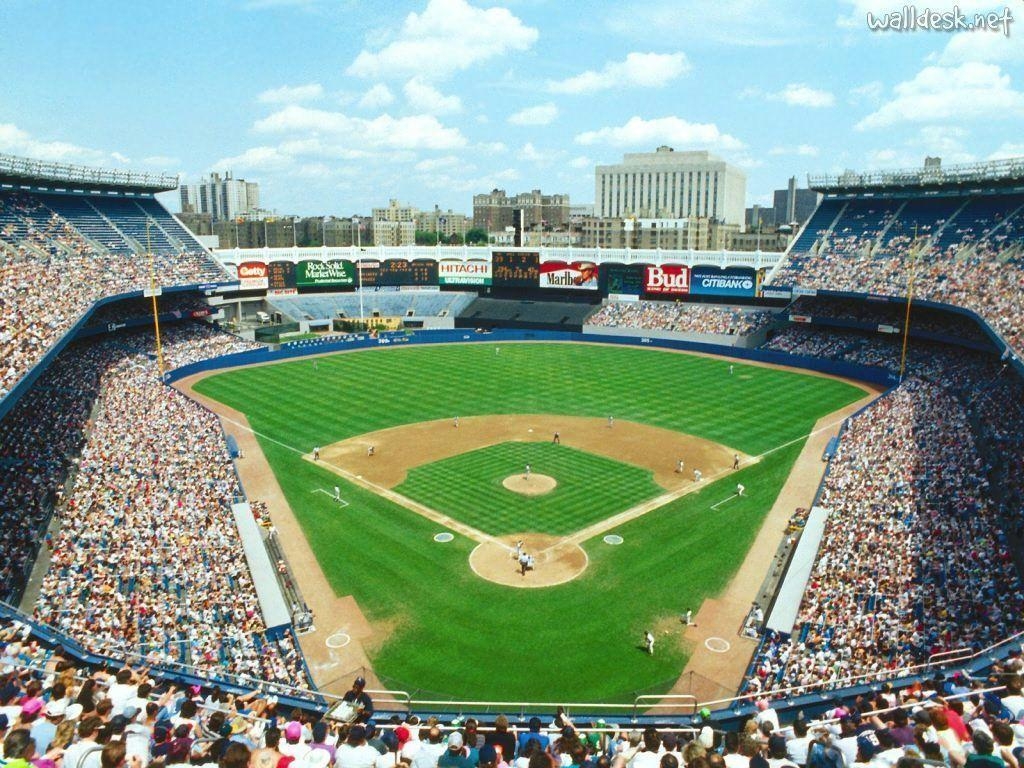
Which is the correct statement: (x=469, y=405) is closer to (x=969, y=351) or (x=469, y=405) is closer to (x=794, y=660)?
(x=794, y=660)

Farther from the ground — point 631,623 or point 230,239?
point 230,239

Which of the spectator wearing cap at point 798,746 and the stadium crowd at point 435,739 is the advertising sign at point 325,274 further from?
the spectator wearing cap at point 798,746

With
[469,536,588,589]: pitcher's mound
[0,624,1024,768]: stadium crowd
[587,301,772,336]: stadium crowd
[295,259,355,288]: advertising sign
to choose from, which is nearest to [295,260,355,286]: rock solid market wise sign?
[295,259,355,288]: advertising sign

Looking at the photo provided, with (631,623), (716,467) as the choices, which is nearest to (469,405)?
(716,467)

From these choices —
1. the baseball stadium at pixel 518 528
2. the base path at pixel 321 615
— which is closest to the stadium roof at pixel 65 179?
the baseball stadium at pixel 518 528

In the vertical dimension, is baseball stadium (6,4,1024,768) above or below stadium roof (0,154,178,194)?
below

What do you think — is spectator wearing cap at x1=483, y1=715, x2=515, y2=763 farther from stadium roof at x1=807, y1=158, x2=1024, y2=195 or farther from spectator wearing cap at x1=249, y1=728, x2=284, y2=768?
stadium roof at x1=807, y1=158, x2=1024, y2=195
